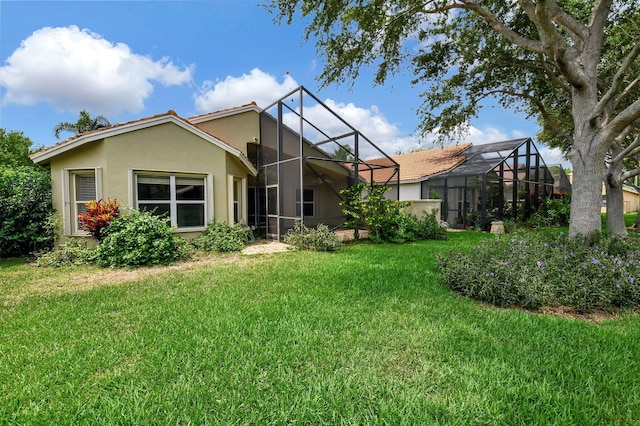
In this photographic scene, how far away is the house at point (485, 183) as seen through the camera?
1524 centimetres

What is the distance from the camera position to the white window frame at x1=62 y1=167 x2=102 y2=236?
8.03 metres

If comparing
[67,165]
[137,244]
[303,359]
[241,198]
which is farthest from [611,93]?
[67,165]

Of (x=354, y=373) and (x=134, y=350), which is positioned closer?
(x=354, y=373)

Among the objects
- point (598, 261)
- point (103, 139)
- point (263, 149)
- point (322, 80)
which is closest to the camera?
point (598, 261)

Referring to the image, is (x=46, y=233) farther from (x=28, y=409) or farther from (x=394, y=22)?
(x=394, y=22)

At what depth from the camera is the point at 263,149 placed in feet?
40.1

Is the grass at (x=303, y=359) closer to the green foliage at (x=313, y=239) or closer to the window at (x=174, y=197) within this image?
the green foliage at (x=313, y=239)

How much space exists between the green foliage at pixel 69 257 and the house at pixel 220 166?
948mm

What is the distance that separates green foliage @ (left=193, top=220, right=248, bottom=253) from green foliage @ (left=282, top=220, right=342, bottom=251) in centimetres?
177

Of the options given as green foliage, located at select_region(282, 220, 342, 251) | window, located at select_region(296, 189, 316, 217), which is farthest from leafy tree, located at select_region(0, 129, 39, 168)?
green foliage, located at select_region(282, 220, 342, 251)

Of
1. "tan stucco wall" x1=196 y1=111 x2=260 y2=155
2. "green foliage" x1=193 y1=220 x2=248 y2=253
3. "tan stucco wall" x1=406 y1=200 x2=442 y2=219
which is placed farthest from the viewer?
"tan stucco wall" x1=406 y1=200 x2=442 y2=219

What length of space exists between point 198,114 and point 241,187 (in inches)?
140

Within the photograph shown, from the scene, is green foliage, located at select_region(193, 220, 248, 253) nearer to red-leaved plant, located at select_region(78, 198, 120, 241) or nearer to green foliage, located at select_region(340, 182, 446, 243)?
red-leaved plant, located at select_region(78, 198, 120, 241)

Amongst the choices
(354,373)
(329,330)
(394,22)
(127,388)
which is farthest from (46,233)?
(394,22)
